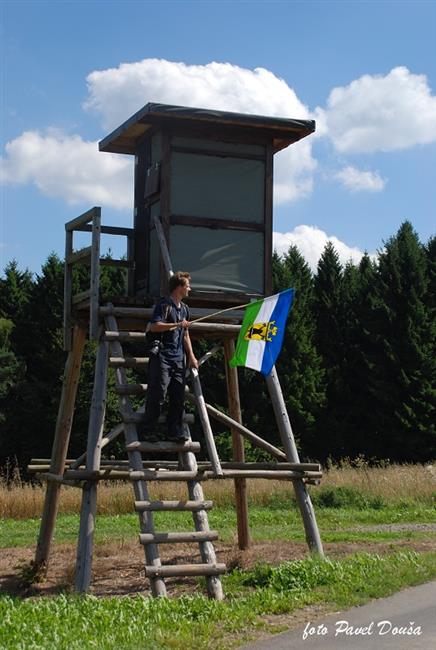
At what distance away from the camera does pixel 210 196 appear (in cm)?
1209

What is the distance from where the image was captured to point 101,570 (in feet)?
39.5

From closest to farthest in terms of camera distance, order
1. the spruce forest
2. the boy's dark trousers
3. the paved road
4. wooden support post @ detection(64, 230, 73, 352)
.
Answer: the paved road → the boy's dark trousers → wooden support post @ detection(64, 230, 73, 352) → the spruce forest

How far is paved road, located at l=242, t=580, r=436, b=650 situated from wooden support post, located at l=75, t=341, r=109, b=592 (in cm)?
258

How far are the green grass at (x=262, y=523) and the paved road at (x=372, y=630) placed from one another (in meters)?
5.55

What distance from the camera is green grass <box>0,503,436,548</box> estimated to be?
1506 cm

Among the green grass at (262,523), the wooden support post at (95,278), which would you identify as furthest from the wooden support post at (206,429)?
the green grass at (262,523)

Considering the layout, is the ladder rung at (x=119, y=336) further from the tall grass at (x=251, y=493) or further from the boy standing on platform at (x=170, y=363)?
the tall grass at (x=251, y=493)

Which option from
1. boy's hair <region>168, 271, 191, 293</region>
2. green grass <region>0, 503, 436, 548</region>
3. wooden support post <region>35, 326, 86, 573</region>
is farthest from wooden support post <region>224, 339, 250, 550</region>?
boy's hair <region>168, 271, 191, 293</region>

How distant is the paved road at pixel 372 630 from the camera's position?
7152 mm

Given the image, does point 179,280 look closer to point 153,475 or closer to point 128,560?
point 153,475

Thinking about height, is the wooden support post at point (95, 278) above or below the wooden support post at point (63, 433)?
above

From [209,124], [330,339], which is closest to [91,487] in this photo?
[209,124]

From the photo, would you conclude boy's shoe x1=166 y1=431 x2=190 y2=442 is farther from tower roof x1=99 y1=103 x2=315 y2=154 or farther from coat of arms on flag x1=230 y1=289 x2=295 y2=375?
tower roof x1=99 y1=103 x2=315 y2=154

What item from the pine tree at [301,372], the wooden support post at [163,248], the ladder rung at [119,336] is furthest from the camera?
the pine tree at [301,372]
